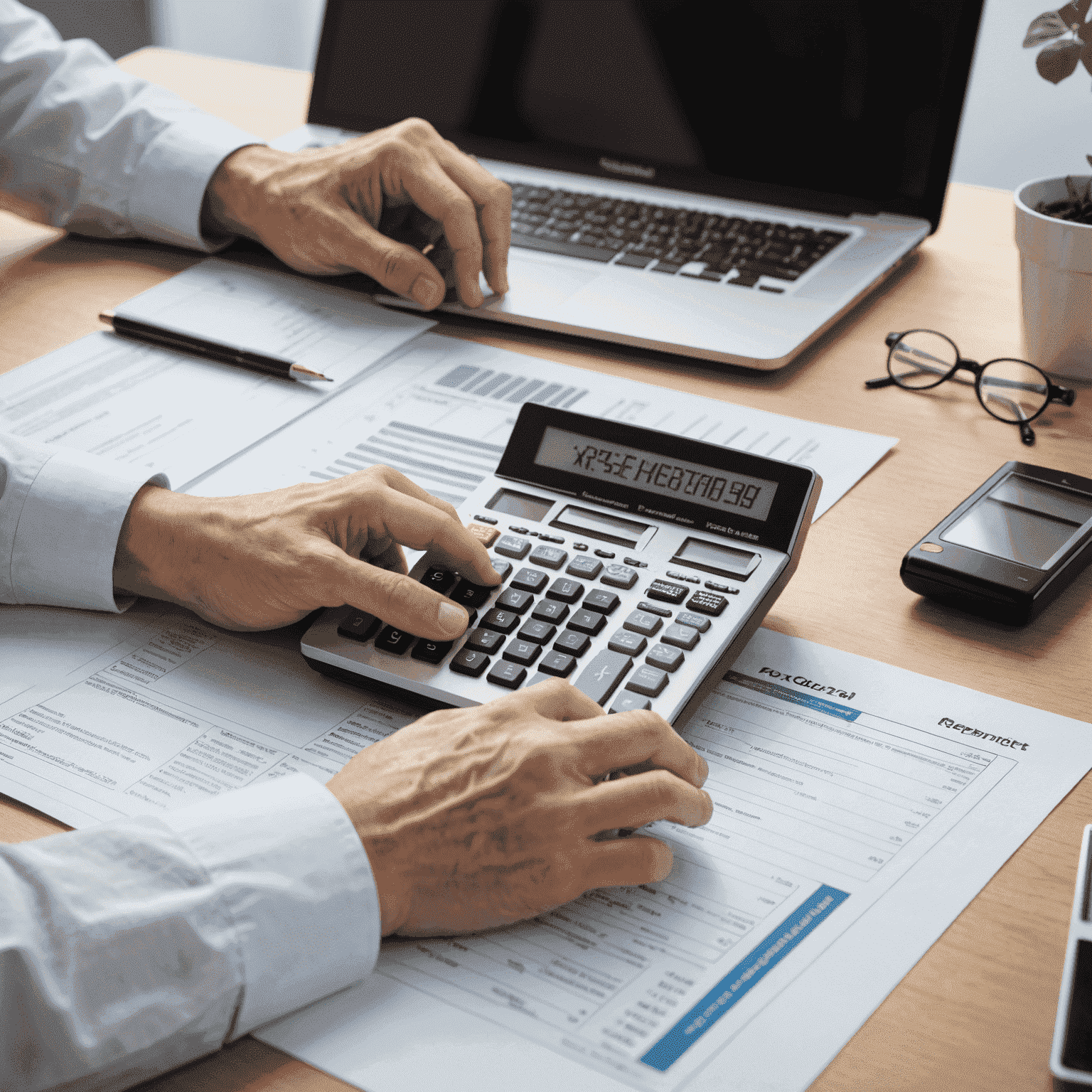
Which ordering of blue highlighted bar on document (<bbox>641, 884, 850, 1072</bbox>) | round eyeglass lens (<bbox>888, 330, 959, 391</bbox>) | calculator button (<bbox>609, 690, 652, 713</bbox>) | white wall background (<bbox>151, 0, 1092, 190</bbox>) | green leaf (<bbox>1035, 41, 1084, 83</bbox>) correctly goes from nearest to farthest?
blue highlighted bar on document (<bbox>641, 884, 850, 1072</bbox>), calculator button (<bbox>609, 690, 652, 713</bbox>), green leaf (<bbox>1035, 41, 1084, 83</bbox>), round eyeglass lens (<bbox>888, 330, 959, 391</bbox>), white wall background (<bbox>151, 0, 1092, 190</bbox>)

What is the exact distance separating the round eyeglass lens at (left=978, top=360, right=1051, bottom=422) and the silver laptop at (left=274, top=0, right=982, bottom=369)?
14cm

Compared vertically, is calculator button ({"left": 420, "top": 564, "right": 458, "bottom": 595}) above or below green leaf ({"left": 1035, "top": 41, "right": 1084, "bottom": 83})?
below

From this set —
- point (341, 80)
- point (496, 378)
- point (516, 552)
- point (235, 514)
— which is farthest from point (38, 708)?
point (341, 80)

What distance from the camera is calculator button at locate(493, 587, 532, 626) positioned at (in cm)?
68

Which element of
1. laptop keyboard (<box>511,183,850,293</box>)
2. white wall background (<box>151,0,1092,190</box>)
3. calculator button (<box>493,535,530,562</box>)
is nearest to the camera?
calculator button (<box>493,535,530,562</box>)

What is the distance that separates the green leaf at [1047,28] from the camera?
84 centimetres

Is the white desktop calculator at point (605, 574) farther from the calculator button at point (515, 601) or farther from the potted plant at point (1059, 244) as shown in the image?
the potted plant at point (1059, 244)

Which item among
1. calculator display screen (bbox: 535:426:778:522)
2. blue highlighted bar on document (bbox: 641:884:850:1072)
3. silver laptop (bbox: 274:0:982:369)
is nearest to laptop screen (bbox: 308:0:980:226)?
silver laptop (bbox: 274:0:982:369)

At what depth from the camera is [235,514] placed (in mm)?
726

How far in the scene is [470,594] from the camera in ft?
2.27

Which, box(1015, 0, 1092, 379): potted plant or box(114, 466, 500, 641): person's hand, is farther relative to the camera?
box(1015, 0, 1092, 379): potted plant

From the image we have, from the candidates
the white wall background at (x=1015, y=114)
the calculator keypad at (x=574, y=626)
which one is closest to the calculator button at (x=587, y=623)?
the calculator keypad at (x=574, y=626)

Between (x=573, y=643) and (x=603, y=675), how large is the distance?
3 cm

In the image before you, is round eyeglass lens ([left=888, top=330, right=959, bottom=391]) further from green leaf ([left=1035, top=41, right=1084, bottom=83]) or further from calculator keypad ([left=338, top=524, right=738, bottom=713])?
calculator keypad ([left=338, top=524, right=738, bottom=713])
